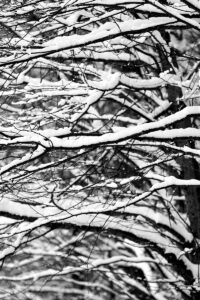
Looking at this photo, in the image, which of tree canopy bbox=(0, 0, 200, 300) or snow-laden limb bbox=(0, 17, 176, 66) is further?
tree canopy bbox=(0, 0, 200, 300)

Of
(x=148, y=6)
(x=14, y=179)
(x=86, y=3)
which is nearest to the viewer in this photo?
(x=86, y=3)

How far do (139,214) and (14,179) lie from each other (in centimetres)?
172

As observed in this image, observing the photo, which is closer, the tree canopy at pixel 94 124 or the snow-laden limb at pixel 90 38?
the snow-laden limb at pixel 90 38

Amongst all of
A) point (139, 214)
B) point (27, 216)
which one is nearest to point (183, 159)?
point (139, 214)

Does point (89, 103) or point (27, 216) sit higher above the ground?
point (89, 103)

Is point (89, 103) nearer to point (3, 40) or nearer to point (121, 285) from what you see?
point (3, 40)

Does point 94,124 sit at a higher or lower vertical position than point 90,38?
higher

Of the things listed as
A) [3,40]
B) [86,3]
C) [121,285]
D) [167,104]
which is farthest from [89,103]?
[121,285]

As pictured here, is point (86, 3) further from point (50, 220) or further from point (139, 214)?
point (139, 214)

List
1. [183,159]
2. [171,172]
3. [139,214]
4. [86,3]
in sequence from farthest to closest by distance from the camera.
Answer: [171,172] → [183,159] → [139,214] → [86,3]

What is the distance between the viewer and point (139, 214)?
5.80 metres

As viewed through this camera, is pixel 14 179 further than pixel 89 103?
Yes

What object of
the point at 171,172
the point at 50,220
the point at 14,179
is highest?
the point at 171,172

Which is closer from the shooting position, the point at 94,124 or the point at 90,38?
the point at 90,38
